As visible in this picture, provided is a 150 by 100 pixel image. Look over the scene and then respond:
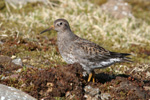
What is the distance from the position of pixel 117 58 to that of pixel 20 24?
7.62 metres

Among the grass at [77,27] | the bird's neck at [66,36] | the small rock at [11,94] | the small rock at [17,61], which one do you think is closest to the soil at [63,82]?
the small rock at [17,61]

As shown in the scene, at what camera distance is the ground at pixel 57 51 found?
8148 mm

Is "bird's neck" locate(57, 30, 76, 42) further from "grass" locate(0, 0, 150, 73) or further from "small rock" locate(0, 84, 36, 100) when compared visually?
"small rock" locate(0, 84, 36, 100)

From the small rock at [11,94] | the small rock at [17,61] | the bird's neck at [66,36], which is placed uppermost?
the bird's neck at [66,36]

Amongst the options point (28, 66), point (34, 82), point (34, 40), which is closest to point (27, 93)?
point (34, 82)

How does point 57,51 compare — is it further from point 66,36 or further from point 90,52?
point 90,52

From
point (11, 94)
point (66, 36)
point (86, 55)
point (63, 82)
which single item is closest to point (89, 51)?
point (86, 55)

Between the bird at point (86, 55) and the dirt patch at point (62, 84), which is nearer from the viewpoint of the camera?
the dirt patch at point (62, 84)

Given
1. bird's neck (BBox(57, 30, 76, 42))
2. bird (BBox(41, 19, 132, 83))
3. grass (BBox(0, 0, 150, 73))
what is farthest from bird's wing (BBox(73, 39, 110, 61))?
grass (BBox(0, 0, 150, 73))

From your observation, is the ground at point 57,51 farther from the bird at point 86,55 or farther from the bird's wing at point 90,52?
the bird's wing at point 90,52

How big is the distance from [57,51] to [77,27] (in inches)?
154

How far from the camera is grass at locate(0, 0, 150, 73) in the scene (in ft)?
40.2

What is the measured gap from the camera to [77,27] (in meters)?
15.3

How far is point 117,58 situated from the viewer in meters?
9.24
